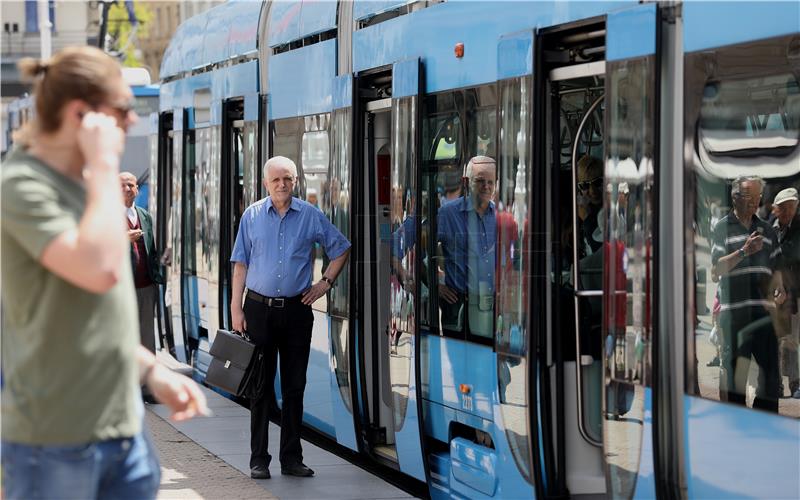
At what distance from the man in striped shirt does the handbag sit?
3.29 metres

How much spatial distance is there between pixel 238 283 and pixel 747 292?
→ 150 inches

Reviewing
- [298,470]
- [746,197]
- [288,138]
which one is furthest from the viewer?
[288,138]

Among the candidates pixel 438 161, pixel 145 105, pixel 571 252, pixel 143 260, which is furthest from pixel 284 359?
pixel 145 105

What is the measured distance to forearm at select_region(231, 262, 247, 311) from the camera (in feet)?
31.0

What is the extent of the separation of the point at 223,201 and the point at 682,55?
7452 mm

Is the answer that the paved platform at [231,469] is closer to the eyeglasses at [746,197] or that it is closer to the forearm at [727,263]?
the eyeglasses at [746,197]

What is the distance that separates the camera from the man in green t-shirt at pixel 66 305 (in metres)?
3.69

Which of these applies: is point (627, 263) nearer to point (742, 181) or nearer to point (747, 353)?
point (747, 353)

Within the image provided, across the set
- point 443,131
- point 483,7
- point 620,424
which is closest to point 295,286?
point 443,131

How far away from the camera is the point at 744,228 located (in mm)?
6824

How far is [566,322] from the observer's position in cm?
688

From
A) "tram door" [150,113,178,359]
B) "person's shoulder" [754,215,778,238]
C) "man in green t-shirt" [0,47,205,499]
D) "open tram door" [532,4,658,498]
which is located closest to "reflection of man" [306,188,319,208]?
"open tram door" [532,4,658,498]

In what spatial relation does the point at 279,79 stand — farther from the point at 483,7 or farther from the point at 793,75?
the point at 793,75

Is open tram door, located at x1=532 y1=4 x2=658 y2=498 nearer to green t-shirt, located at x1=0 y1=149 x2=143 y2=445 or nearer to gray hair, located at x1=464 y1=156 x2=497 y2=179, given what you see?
gray hair, located at x1=464 y1=156 x2=497 y2=179
